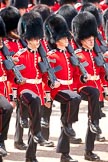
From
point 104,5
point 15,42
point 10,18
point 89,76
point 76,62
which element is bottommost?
point 89,76

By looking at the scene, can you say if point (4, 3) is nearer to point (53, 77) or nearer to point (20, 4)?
point (20, 4)

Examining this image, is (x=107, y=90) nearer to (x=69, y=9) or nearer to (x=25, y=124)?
(x=25, y=124)

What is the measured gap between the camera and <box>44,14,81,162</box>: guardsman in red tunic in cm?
685

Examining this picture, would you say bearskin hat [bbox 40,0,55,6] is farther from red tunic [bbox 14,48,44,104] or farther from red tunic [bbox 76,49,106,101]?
red tunic [bbox 14,48,44,104]

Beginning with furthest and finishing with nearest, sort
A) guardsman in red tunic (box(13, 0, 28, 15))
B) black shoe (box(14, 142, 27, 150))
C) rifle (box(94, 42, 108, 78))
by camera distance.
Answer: guardsman in red tunic (box(13, 0, 28, 15))
black shoe (box(14, 142, 27, 150))
rifle (box(94, 42, 108, 78))

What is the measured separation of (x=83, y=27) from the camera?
755 centimetres

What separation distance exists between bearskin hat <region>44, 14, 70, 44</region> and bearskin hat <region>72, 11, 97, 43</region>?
13 cm

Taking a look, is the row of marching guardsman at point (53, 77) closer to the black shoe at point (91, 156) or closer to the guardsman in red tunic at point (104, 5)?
the black shoe at point (91, 156)

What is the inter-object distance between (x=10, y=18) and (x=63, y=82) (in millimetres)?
1369

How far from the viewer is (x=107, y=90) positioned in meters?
7.52

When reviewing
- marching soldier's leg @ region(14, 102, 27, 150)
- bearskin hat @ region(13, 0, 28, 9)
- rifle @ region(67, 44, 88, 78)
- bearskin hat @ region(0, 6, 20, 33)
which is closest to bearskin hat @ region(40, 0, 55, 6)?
bearskin hat @ region(13, 0, 28, 9)

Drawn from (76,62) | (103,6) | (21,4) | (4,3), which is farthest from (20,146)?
(103,6)

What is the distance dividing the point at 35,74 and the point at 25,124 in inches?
23.0

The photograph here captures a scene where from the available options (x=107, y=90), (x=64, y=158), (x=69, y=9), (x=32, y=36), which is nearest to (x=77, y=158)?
(x=64, y=158)
